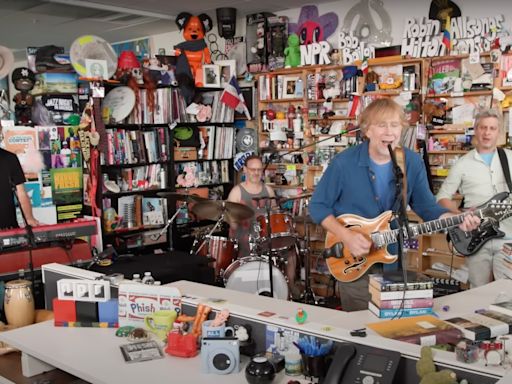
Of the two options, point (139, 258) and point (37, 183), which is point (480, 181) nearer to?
point (139, 258)

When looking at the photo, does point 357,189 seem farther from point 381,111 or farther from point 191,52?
point 191,52

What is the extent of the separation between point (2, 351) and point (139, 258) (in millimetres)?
1107

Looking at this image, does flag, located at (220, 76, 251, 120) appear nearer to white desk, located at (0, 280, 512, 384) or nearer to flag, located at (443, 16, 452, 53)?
flag, located at (443, 16, 452, 53)

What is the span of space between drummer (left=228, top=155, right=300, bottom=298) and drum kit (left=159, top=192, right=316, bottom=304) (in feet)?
0.07

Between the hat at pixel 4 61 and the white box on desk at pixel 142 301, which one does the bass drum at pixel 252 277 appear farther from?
the hat at pixel 4 61

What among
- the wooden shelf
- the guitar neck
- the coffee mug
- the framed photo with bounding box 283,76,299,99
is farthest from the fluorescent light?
the coffee mug

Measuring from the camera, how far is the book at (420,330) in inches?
71.7

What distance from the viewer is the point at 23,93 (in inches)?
208

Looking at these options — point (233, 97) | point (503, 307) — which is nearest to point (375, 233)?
point (503, 307)

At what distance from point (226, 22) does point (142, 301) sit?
15.2 ft

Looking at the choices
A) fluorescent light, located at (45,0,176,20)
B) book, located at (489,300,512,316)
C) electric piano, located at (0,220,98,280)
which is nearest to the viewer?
book, located at (489,300,512,316)

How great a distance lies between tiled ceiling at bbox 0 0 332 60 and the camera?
624 cm

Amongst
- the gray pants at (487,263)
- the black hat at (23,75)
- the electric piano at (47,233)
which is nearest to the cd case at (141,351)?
the electric piano at (47,233)

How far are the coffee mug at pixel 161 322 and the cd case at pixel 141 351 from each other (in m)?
0.07
